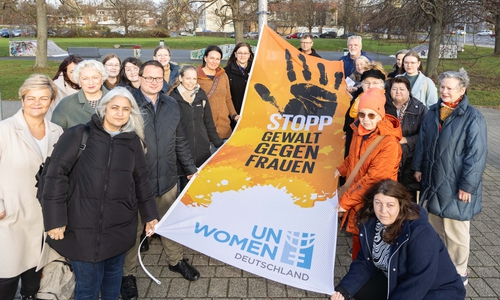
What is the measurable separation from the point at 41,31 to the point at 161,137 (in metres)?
17.7

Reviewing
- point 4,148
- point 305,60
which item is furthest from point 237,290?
point 305,60

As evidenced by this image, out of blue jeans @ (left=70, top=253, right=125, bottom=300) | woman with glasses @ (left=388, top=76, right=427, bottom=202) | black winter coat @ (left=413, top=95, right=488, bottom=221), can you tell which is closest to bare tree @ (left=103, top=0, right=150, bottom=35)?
woman with glasses @ (left=388, top=76, right=427, bottom=202)

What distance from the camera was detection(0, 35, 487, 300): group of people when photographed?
2727mm

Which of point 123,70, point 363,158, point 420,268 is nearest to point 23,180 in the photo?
point 123,70

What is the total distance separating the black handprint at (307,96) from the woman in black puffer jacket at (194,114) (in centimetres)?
109

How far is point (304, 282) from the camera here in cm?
311

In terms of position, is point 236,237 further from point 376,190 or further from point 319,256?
point 376,190

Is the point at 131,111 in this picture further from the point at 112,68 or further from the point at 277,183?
the point at 112,68

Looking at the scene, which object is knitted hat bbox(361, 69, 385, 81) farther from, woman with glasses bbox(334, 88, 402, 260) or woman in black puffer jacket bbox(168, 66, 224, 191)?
woman in black puffer jacket bbox(168, 66, 224, 191)

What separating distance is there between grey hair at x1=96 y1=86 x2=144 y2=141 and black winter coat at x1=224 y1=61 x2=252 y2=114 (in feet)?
9.57

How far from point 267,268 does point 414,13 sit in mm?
13897

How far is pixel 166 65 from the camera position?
18.2 feet

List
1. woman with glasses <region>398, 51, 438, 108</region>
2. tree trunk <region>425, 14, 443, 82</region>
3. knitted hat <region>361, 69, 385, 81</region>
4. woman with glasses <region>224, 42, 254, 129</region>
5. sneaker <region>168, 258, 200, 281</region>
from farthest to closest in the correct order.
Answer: tree trunk <region>425, 14, 443, 82</region> < woman with glasses <region>224, 42, 254, 129</region> < woman with glasses <region>398, 51, 438, 108</region> < knitted hat <region>361, 69, 385, 81</region> < sneaker <region>168, 258, 200, 281</region>

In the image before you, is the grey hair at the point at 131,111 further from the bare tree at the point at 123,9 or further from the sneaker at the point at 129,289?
the bare tree at the point at 123,9
